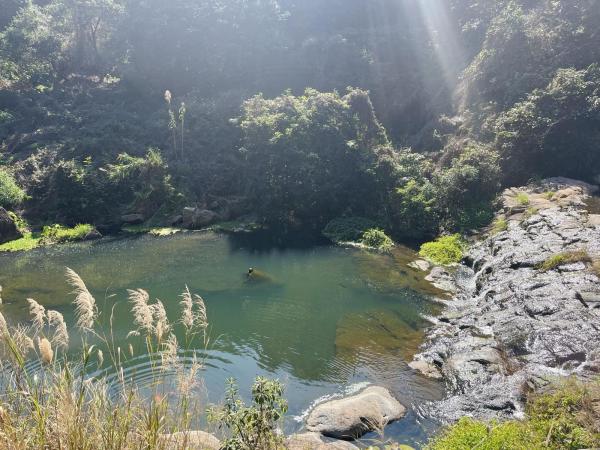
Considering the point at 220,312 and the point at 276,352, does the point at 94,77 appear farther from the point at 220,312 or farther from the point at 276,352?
the point at 276,352

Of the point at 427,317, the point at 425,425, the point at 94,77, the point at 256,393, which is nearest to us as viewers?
the point at 256,393

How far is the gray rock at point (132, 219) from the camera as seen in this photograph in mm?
32406

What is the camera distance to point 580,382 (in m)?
9.05

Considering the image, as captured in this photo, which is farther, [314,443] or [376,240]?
[376,240]

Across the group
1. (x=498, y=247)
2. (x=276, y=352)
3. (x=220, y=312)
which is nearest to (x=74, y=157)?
(x=220, y=312)

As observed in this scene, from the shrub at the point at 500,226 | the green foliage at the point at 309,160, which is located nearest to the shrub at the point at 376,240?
the green foliage at the point at 309,160

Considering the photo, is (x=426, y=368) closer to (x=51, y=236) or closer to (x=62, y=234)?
(x=62, y=234)

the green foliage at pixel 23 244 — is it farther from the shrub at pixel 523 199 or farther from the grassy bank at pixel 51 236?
the shrub at pixel 523 199

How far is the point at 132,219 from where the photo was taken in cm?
3247

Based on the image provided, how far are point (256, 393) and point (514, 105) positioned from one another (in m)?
33.0

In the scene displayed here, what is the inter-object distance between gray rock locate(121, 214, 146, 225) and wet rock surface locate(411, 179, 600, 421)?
22710 mm

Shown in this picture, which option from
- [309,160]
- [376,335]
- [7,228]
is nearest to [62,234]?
[7,228]

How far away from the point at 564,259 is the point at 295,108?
2323 centimetres

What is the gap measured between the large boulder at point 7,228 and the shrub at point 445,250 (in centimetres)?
2499
